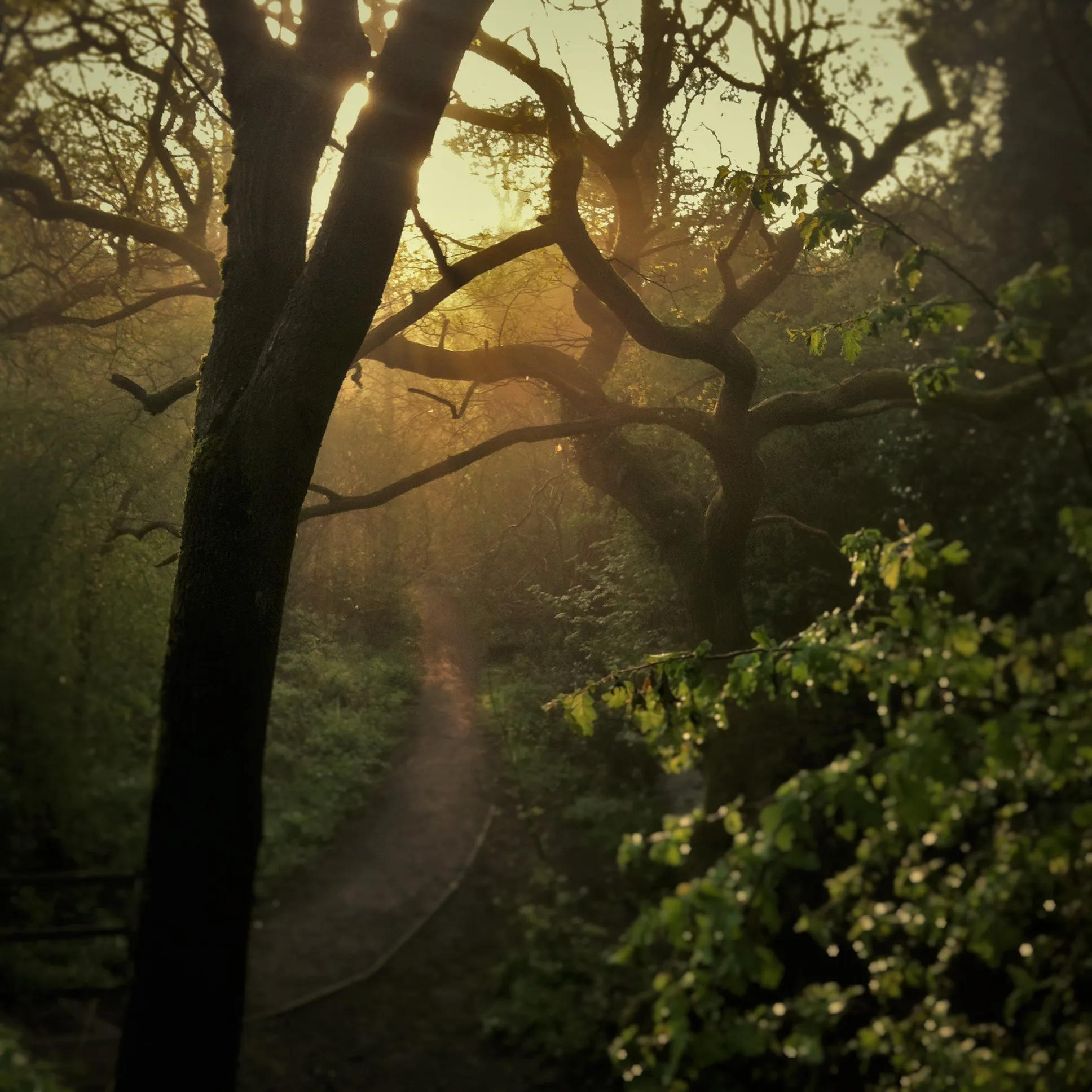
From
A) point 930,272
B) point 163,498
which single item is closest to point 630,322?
point 930,272

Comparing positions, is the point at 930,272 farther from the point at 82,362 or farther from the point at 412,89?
the point at 82,362

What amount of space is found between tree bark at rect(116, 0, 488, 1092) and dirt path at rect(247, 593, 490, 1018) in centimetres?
327

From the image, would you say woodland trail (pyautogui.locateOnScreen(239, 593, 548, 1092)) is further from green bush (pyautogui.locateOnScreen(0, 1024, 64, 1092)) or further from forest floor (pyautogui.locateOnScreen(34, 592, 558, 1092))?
green bush (pyautogui.locateOnScreen(0, 1024, 64, 1092))

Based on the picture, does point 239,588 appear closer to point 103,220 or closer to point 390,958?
point 390,958

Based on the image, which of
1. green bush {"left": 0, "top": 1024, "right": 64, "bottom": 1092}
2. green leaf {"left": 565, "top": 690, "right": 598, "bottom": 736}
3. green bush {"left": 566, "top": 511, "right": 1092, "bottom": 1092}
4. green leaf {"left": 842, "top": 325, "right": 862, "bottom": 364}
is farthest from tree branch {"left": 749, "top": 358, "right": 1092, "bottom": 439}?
green bush {"left": 0, "top": 1024, "right": 64, "bottom": 1092}

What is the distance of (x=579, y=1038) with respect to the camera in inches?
245

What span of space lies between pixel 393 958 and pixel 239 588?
4.94 metres

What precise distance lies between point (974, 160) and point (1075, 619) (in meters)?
1.71

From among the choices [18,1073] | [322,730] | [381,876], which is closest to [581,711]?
[18,1073]

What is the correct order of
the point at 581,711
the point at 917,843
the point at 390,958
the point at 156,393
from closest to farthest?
the point at 917,843
the point at 581,711
the point at 156,393
the point at 390,958

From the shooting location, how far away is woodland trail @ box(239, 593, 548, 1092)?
6016mm

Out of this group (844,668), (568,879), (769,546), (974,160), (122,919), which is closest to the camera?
(844,668)

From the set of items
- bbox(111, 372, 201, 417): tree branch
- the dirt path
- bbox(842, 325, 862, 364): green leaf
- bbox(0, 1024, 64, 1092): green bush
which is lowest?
bbox(0, 1024, 64, 1092): green bush

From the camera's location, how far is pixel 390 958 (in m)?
7.30
